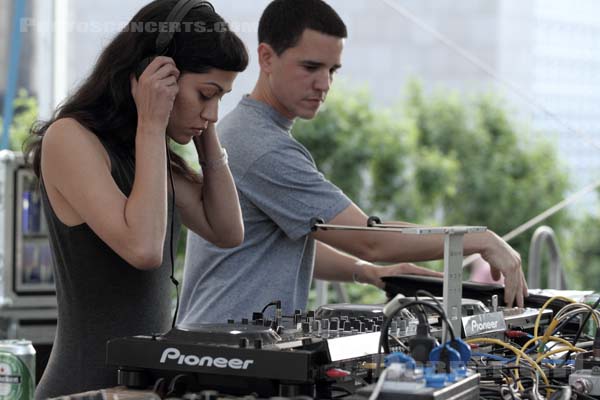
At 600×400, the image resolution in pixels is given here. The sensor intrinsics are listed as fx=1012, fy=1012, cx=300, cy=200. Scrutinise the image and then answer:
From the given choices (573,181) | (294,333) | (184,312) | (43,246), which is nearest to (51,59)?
(43,246)

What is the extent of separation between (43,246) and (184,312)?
2212 millimetres

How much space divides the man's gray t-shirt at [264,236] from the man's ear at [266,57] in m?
0.17

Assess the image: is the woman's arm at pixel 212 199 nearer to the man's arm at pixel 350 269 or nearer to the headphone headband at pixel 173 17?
the headphone headband at pixel 173 17

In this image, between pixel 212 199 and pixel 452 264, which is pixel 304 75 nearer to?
pixel 212 199

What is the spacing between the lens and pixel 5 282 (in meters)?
4.11

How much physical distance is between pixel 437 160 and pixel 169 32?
48.2ft

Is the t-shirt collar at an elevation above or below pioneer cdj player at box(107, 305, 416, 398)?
above

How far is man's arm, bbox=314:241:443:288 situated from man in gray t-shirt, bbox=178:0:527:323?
0.10ft

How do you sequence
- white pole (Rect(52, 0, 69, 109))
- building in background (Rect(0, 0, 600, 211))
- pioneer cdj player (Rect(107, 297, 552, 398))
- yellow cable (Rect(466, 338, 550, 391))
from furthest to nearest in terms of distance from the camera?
building in background (Rect(0, 0, 600, 211)) → white pole (Rect(52, 0, 69, 109)) → yellow cable (Rect(466, 338, 550, 391)) → pioneer cdj player (Rect(107, 297, 552, 398))

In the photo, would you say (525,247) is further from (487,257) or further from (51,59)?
(487,257)

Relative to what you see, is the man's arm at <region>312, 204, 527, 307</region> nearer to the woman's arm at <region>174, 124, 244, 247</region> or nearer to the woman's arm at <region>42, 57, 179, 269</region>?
the woman's arm at <region>174, 124, 244, 247</region>

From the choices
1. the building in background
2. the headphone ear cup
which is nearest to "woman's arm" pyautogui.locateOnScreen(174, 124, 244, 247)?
the headphone ear cup

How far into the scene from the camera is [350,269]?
2.46m

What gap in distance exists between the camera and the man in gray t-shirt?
2.04m
